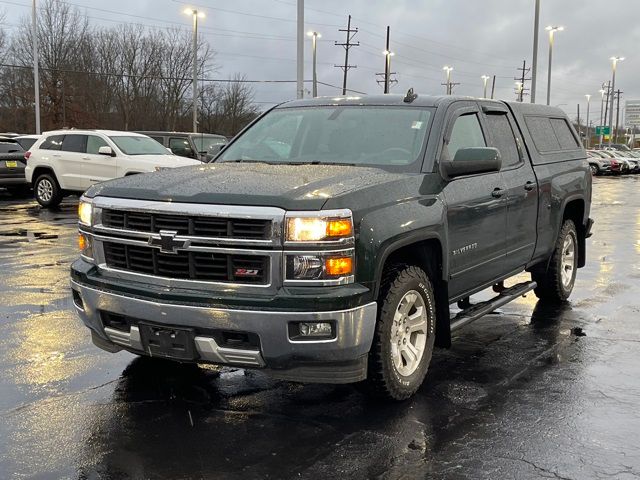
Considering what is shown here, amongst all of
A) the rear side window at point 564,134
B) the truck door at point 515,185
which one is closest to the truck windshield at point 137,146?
the rear side window at point 564,134

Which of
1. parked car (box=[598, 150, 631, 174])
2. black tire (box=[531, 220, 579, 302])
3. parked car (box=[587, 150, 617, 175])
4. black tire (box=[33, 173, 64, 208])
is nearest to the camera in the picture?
black tire (box=[531, 220, 579, 302])

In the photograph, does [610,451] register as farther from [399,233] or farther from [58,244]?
[58,244]

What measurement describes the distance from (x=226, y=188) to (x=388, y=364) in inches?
56.1

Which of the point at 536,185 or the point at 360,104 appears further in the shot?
the point at 536,185

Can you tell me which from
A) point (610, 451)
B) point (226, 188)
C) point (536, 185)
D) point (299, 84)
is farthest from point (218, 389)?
point (299, 84)

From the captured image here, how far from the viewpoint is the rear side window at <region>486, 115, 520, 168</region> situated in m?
5.70

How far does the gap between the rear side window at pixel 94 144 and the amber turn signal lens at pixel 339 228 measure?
46.1 feet

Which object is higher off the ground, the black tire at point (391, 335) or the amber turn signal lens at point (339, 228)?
the amber turn signal lens at point (339, 228)

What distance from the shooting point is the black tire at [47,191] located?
672 inches

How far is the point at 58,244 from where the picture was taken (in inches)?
430

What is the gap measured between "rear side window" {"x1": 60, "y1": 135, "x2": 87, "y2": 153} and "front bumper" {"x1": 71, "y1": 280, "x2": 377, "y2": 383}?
13958mm

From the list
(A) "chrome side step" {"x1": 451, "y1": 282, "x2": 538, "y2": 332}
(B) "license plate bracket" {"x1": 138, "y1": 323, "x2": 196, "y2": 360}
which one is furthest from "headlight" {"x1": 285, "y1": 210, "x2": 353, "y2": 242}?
(A) "chrome side step" {"x1": 451, "y1": 282, "x2": 538, "y2": 332}

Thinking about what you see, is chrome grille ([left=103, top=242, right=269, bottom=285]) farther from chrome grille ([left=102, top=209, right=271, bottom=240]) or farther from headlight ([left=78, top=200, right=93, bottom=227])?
headlight ([left=78, top=200, right=93, bottom=227])

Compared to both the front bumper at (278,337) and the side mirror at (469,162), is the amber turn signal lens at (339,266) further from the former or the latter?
the side mirror at (469,162)
